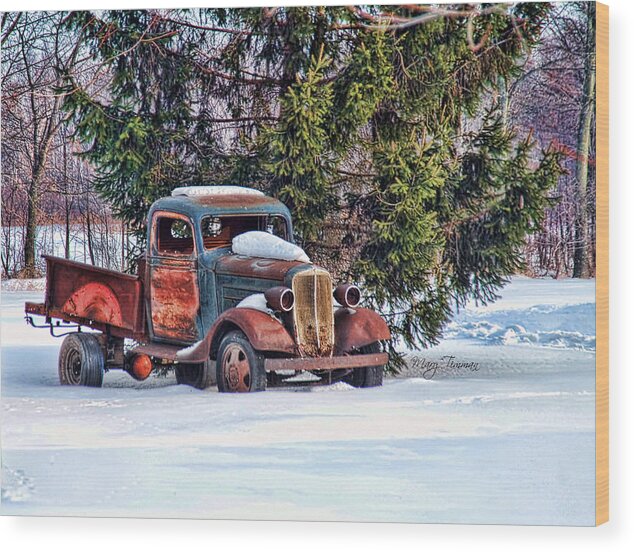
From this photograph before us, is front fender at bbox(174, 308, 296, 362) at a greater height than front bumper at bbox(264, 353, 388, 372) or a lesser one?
greater

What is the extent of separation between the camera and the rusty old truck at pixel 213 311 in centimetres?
992

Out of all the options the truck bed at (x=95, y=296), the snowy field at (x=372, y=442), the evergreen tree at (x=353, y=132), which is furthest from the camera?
the truck bed at (x=95, y=296)

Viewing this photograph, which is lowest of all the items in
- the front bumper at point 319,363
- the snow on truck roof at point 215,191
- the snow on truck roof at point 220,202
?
the front bumper at point 319,363

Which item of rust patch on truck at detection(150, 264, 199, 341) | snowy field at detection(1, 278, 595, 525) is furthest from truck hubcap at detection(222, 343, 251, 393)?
rust patch on truck at detection(150, 264, 199, 341)

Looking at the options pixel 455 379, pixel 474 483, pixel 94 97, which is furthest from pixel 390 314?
pixel 94 97

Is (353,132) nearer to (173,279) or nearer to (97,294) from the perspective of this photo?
(173,279)

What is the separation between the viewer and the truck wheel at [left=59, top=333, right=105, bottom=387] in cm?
1051

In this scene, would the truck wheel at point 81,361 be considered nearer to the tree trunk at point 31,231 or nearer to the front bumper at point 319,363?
the tree trunk at point 31,231

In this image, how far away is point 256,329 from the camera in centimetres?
979

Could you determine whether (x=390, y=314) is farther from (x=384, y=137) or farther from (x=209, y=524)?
(x=209, y=524)
